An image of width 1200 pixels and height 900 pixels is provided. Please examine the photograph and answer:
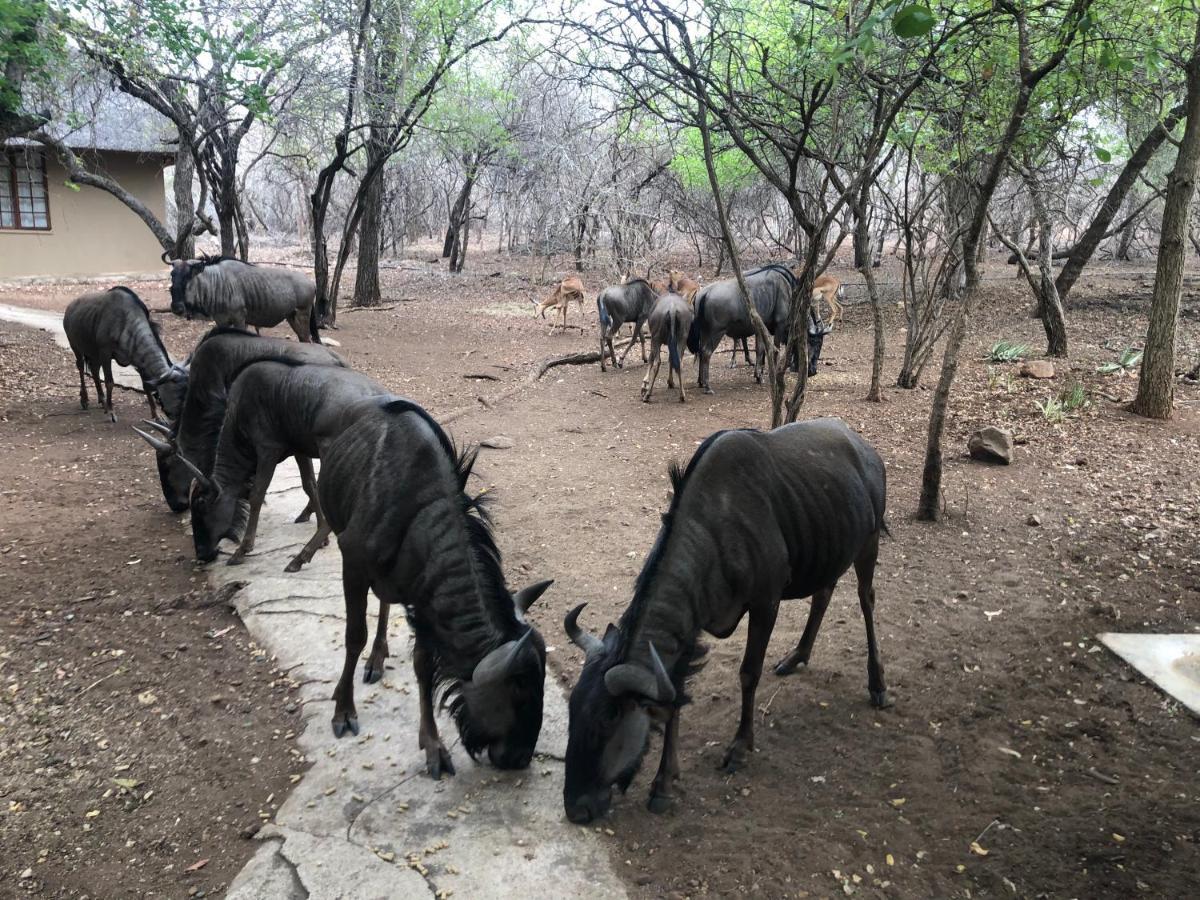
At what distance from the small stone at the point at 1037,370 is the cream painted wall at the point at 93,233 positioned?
21.0m

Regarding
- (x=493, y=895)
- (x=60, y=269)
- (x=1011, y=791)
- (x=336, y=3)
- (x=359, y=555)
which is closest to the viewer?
(x=493, y=895)

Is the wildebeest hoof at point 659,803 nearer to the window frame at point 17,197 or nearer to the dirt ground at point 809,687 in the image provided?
the dirt ground at point 809,687

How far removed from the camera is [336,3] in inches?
526

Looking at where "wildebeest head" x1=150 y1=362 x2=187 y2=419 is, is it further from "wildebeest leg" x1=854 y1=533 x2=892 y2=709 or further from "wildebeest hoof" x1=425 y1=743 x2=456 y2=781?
"wildebeest leg" x1=854 y1=533 x2=892 y2=709

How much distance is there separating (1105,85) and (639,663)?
19.4ft

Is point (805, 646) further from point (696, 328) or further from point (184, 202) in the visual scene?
point (184, 202)

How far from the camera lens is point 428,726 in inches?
143

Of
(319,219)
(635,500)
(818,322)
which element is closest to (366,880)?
(635,500)

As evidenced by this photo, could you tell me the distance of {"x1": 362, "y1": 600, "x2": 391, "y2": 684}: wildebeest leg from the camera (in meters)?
4.36

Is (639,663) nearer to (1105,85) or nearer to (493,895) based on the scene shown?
(493,895)

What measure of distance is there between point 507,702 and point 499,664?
22cm

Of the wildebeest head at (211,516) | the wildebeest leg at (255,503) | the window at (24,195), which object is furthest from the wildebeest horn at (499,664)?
the window at (24,195)

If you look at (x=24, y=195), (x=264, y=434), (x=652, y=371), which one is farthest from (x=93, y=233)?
(x=264, y=434)

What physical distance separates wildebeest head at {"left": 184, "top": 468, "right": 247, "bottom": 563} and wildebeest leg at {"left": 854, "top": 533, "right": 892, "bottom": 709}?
414 cm
